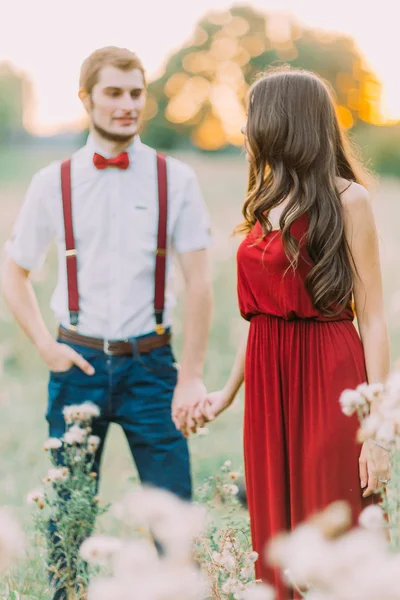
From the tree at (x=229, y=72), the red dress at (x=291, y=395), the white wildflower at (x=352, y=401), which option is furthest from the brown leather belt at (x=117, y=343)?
the tree at (x=229, y=72)

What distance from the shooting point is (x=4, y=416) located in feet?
22.8

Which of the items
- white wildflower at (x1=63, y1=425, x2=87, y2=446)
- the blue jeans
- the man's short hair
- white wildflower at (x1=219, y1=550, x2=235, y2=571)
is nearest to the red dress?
white wildflower at (x1=219, y1=550, x2=235, y2=571)

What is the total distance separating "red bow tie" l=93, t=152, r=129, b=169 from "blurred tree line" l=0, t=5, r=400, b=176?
29.8 m

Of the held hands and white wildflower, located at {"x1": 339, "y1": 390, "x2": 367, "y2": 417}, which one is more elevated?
white wildflower, located at {"x1": 339, "y1": 390, "x2": 367, "y2": 417}

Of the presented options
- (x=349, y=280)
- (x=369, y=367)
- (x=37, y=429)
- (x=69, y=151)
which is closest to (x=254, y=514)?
(x=369, y=367)

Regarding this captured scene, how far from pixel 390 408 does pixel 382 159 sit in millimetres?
39262

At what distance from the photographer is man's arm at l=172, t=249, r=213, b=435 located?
334 cm

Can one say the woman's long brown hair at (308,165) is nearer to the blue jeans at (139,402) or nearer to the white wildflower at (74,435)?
the blue jeans at (139,402)

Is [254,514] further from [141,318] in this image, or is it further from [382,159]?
[382,159]

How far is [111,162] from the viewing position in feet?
11.0

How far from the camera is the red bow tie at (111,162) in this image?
3344 millimetres

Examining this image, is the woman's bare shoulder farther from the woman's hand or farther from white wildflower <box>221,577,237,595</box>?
white wildflower <box>221,577,237,595</box>

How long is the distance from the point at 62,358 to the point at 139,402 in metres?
0.37

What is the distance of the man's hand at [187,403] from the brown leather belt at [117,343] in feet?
0.66
